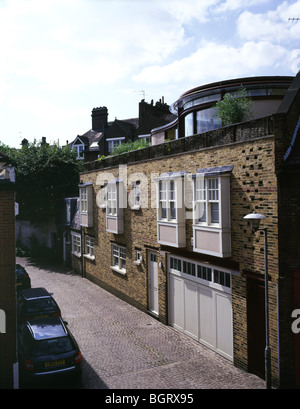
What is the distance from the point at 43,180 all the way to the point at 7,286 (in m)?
23.9

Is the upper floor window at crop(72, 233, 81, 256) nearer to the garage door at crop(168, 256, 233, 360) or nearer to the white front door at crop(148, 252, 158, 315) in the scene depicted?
the white front door at crop(148, 252, 158, 315)

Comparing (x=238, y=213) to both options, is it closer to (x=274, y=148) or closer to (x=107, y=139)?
(x=274, y=148)

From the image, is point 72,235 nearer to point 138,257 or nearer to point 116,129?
point 138,257

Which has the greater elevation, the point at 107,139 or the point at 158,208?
the point at 107,139

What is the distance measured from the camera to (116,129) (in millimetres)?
48656

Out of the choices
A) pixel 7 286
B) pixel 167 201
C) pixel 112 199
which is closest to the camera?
pixel 7 286

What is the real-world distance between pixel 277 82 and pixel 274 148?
7.34 metres

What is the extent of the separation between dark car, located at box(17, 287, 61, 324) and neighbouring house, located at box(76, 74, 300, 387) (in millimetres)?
4940

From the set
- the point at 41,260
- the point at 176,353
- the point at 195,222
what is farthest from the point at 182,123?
the point at 41,260

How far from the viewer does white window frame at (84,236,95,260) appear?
26.2 metres

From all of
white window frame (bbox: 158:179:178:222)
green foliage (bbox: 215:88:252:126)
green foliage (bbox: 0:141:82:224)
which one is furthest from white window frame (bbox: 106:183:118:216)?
green foliage (bbox: 0:141:82:224)

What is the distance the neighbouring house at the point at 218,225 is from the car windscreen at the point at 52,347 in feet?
18.0

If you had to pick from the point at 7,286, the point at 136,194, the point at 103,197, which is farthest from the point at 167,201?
the point at 103,197
